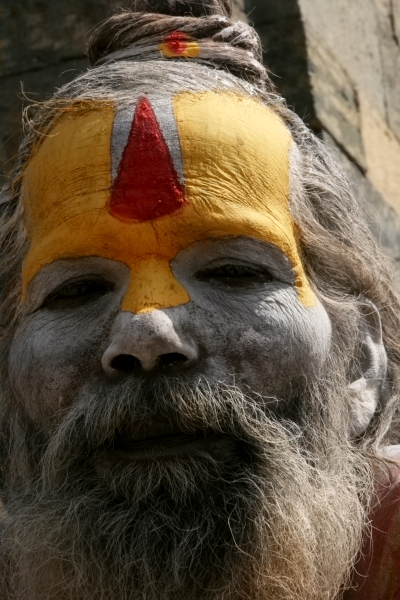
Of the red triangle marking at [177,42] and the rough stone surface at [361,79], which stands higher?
the red triangle marking at [177,42]

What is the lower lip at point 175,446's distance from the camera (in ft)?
6.41

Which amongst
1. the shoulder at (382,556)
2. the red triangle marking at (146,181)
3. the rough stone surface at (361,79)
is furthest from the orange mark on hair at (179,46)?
the rough stone surface at (361,79)

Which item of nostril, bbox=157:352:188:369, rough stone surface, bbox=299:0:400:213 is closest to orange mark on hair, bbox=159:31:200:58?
nostril, bbox=157:352:188:369

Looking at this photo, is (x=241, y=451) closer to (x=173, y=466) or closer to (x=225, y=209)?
(x=173, y=466)

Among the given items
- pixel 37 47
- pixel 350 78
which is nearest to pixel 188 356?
pixel 37 47

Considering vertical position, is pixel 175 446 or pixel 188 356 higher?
pixel 188 356

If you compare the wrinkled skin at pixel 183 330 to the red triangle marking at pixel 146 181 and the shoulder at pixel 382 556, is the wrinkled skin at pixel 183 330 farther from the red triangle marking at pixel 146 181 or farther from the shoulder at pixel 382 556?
the shoulder at pixel 382 556

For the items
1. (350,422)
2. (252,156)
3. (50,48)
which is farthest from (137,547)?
(50,48)

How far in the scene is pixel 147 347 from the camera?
6.38ft

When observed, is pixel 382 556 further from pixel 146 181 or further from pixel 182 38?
pixel 182 38

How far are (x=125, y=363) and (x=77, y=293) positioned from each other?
8.5 inches

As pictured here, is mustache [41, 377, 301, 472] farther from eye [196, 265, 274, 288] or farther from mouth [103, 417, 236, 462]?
eye [196, 265, 274, 288]

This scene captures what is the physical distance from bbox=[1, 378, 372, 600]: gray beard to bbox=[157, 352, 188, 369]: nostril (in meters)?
0.03

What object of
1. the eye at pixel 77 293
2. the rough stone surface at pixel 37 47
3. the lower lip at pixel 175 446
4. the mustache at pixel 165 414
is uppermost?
the rough stone surface at pixel 37 47
